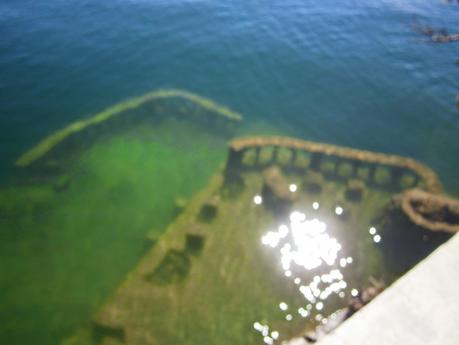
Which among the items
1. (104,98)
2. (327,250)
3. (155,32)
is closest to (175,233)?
(327,250)

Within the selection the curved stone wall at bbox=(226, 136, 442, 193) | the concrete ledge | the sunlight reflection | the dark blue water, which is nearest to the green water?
the curved stone wall at bbox=(226, 136, 442, 193)

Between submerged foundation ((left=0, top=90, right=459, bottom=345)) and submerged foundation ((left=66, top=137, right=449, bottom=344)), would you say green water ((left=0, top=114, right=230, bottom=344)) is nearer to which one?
submerged foundation ((left=0, top=90, right=459, bottom=345))

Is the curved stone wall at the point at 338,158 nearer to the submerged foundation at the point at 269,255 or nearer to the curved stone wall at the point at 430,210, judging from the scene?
the submerged foundation at the point at 269,255

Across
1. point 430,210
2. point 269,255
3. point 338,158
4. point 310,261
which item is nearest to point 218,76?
point 338,158

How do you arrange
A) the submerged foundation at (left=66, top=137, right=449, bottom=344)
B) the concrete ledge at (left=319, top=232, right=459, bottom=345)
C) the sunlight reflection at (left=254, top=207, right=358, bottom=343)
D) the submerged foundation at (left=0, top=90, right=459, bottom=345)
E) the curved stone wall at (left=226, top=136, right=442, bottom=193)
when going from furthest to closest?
the curved stone wall at (left=226, top=136, right=442, bottom=193) < the sunlight reflection at (left=254, top=207, right=358, bottom=343) < the submerged foundation at (left=0, top=90, right=459, bottom=345) < the submerged foundation at (left=66, top=137, right=449, bottom=344) < the concrete ledge at (left=319, top=232, right=459, bottom=345)

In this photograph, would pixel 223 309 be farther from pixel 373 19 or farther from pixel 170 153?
pixel 373 19

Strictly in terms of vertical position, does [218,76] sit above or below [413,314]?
below

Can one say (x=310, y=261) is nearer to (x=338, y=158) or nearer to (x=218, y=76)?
(x=338, y=158)
